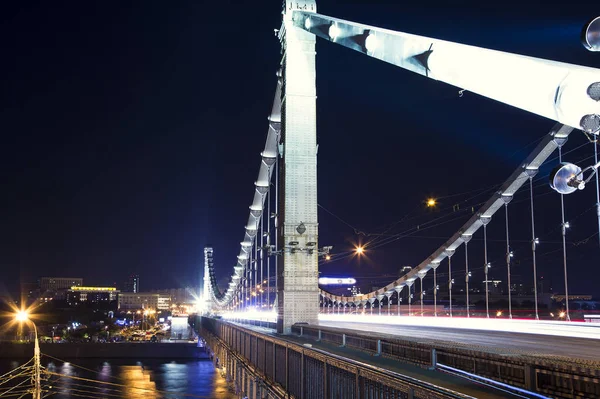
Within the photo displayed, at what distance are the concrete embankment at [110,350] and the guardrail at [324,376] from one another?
213 ft

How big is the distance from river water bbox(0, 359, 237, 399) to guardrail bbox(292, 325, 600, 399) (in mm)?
16898

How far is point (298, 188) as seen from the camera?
2291cm

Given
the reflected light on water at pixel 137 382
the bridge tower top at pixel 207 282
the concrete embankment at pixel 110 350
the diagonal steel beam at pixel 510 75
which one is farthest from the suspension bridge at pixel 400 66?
the bridge tower top at pixel 207 282

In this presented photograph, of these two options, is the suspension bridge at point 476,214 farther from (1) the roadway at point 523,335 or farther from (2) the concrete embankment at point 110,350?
(2) the concrete embankment at point 110,350

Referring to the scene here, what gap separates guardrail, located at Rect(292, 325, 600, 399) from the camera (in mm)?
6488

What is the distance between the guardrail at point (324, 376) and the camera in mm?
6508

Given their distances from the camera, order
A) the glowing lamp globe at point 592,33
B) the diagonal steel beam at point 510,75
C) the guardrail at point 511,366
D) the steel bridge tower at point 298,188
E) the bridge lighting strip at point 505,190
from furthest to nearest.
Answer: the steel bridge tower at point 298,188, the bridge lighting strip at point 505,190, the guardrail at point 511,366, the glowing lamp globe at point 592,33, the diagonal steel beam at point 510,75

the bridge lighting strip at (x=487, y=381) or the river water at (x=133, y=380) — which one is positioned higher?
the bridge lighting strip at (x=487, y=381)

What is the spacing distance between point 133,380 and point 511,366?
50.3 m

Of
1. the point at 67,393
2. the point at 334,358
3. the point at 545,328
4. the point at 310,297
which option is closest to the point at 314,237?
the point at 310,297

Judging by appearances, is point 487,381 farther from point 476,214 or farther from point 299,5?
point 476,214

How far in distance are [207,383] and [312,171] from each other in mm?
25820

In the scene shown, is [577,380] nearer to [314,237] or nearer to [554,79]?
[554,79]

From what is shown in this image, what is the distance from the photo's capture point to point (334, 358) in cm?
927
